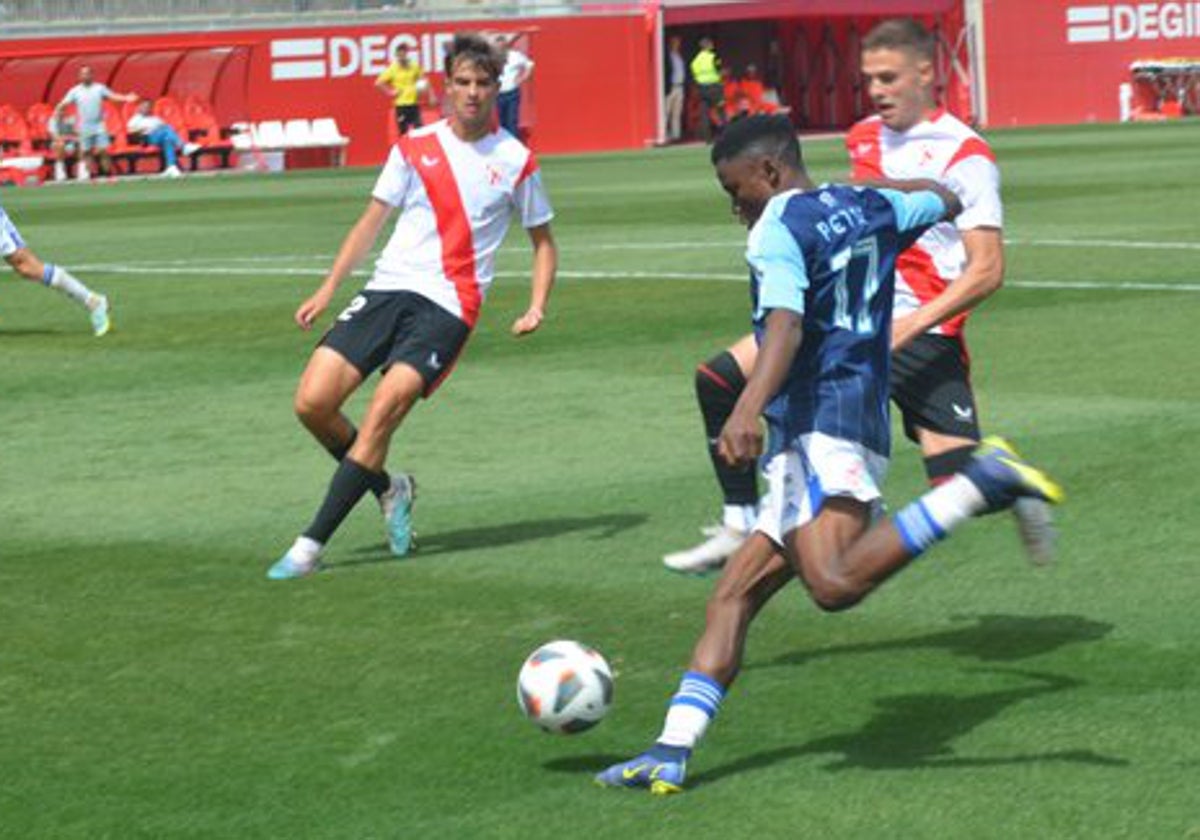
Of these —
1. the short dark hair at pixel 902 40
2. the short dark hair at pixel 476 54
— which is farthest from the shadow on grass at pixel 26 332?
the short dark hair at pixel 902 40

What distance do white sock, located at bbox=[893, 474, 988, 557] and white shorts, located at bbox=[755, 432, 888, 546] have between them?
0.49 ft

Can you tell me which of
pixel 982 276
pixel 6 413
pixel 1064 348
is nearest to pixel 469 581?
pixel 982 276

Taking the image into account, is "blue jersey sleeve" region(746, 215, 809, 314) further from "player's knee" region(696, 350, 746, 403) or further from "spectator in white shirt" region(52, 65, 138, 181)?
"spectator in white shirt" region(52, 65, 138, 181)

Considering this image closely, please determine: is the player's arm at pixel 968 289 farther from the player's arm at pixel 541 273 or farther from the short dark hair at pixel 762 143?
the player's arm at pixel 541 273

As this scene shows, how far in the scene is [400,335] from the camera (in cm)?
1072

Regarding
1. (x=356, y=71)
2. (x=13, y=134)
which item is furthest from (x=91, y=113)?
(x=356, y=71)

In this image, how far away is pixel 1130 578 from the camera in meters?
9.53

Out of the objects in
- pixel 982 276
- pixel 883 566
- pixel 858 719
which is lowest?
pixel 858 719

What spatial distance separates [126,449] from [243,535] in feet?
9.21

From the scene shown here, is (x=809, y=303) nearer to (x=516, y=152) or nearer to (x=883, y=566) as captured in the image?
(x=883, y=566)

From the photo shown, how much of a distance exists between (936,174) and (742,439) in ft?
9.13

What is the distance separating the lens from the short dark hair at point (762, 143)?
23.8 feet

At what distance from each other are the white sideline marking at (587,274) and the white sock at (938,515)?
12595mm

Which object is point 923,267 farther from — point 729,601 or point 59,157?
point 59,157
